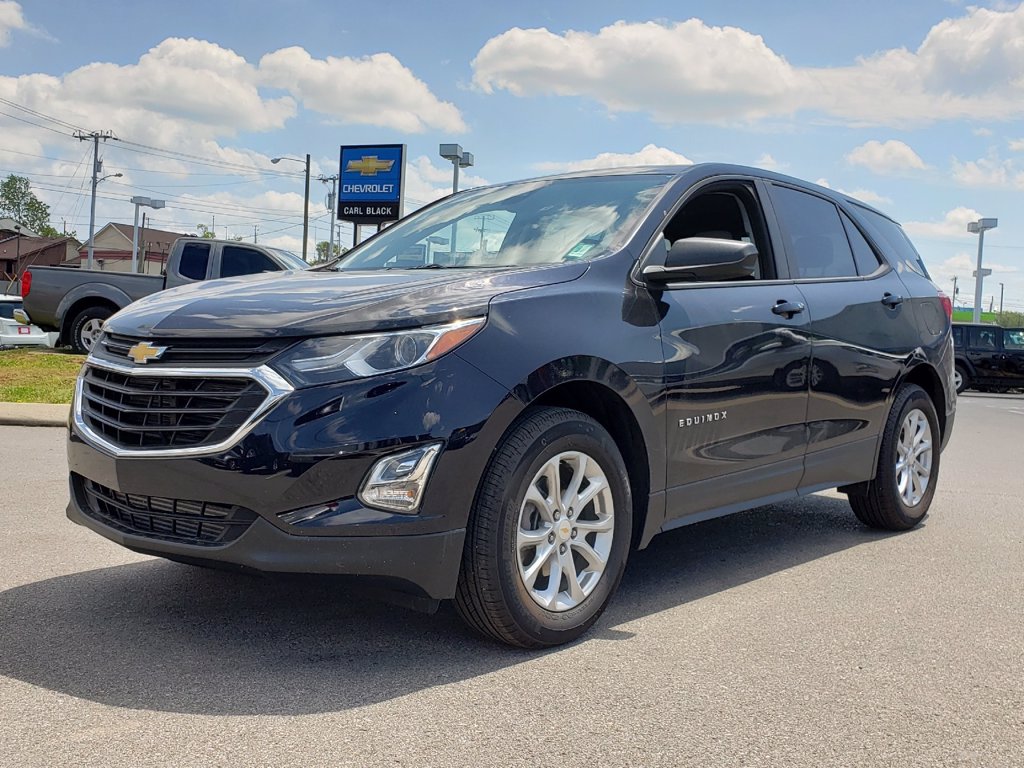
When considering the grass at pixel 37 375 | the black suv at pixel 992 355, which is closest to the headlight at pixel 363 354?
the grass at pixel 37 375

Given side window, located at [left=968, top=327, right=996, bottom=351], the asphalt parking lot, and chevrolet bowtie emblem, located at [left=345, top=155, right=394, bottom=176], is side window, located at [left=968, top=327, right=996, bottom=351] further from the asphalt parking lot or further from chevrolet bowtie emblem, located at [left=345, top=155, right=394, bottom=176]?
the asphalt parking lot

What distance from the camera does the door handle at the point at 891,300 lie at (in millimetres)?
5617

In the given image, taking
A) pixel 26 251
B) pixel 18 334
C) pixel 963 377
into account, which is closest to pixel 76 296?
pixel 18 334

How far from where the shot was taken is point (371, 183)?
892 inches

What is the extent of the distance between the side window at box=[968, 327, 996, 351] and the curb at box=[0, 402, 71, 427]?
22117mm

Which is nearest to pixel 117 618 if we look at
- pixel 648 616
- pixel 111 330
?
pixel 111 330

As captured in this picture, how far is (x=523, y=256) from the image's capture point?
422cm

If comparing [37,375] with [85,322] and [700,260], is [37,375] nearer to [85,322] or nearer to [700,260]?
[85,322]

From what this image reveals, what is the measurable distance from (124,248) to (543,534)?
119m

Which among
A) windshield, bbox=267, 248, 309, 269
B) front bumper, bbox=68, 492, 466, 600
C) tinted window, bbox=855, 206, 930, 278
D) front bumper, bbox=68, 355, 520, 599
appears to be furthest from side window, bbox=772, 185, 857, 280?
windshield, bbox=267, 248, 309, 269

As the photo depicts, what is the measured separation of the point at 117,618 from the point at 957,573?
376 cm

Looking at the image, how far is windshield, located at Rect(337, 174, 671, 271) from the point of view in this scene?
4.23 metres

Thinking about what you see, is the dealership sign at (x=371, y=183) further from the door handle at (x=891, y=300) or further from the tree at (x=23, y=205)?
the tree at (x=23, y=205)

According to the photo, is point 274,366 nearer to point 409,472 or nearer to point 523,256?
point 409,472
